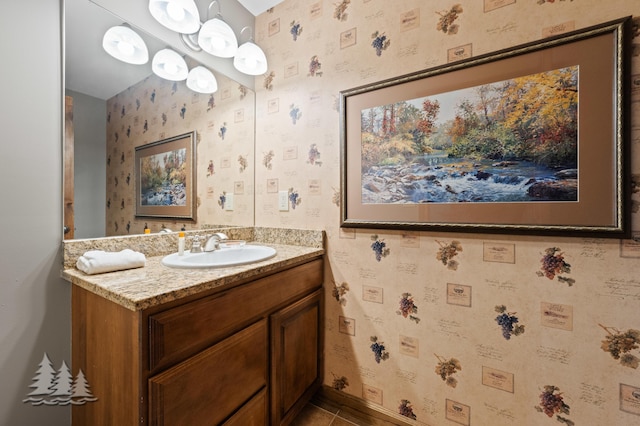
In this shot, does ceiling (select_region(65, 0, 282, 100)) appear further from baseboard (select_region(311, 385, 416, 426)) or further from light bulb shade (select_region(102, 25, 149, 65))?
baseboard (select_region(311, 385, 416, 426))

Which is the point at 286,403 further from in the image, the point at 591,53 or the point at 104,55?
the point at 591,53

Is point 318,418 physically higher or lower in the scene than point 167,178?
lower

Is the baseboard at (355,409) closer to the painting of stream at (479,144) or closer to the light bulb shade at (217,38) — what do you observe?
the painting of stream at (479,144)

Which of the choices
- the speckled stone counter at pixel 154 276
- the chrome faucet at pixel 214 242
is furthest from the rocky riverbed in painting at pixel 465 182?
the chrome faucet at pixel 214 242

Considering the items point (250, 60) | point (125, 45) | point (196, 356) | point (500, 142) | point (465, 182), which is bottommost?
point (196, 356)

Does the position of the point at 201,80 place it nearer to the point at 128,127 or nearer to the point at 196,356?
the point at 128,127

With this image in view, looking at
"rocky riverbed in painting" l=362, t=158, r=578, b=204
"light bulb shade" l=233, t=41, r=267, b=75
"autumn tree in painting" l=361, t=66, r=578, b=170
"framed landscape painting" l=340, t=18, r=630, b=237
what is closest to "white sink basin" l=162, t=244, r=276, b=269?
"framed landscape painting" l=340, t=18, r=630, b=237

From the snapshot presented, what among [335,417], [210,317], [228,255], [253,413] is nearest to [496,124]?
[210,317]

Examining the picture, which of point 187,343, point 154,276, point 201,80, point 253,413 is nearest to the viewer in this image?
point 187,343

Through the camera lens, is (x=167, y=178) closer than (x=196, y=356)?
No

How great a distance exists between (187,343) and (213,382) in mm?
192

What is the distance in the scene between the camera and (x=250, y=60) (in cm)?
157

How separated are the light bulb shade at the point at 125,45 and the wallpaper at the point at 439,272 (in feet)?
2.26

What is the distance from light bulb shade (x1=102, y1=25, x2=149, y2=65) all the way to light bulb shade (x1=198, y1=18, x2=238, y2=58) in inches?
11.3
